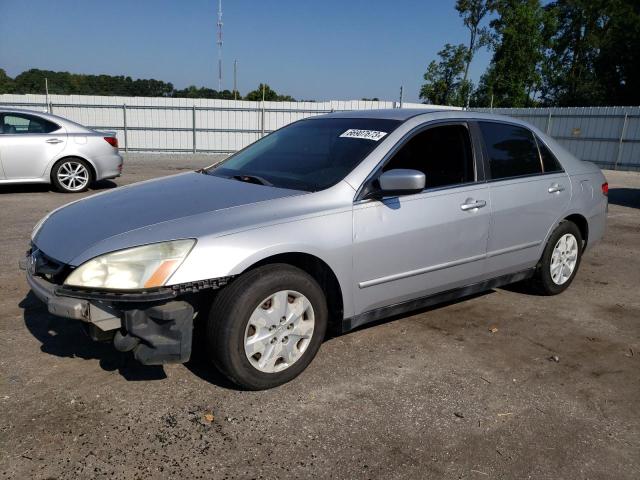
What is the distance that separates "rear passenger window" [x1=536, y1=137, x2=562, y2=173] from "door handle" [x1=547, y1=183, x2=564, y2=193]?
0.43ft

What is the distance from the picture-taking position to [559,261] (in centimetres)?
479

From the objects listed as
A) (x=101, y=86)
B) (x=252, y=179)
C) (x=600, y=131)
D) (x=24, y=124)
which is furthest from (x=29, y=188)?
(x=101, y=86)

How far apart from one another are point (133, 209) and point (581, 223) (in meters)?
3.92

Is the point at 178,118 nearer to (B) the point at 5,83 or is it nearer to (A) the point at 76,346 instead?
(A) the point at 76,346

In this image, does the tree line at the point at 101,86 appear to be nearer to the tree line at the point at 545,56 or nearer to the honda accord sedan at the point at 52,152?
the tree line at the point at 545,56

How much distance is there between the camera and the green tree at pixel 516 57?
42062mm

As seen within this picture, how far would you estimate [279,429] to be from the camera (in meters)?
2.69

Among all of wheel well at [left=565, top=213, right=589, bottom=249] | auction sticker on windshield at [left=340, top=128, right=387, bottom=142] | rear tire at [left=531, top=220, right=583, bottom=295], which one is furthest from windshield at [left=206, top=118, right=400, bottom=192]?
wheel well at [left=565, top=213, right=589, bottom=249]

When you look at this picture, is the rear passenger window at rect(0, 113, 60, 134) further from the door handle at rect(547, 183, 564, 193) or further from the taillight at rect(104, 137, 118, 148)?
the door handle at rect(547, 183, 564, 193)

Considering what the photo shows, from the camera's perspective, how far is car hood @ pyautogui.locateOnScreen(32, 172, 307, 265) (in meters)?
2.85

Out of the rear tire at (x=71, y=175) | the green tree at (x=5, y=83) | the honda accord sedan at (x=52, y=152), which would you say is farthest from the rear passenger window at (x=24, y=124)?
the green tree at (x=5, y=83)

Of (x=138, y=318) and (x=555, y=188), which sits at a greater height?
(x=555, y=188)

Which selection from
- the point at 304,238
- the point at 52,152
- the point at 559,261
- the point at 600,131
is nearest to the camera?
the point at 304,238

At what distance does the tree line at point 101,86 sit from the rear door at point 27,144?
1693 inches
